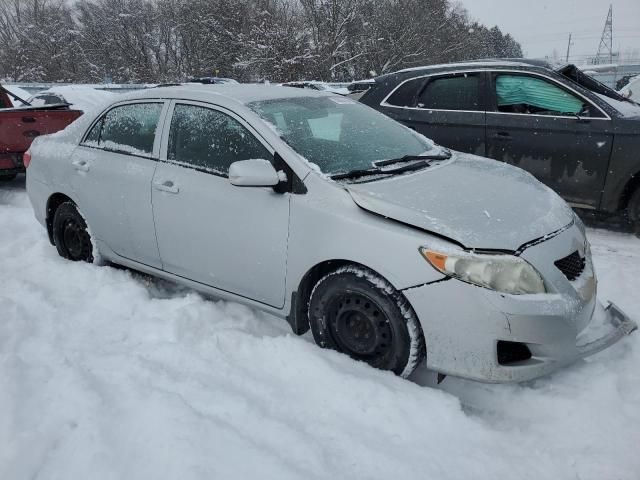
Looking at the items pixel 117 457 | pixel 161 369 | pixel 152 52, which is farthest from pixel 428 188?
pixel 152 52

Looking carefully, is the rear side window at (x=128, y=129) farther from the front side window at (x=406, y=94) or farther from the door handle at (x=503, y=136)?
the door handle at (x=503, y=136)

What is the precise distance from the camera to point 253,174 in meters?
2.67

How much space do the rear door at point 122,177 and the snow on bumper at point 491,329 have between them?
6.79 ft

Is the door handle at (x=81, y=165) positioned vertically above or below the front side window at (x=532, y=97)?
below

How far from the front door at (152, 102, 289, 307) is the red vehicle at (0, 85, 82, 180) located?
4711 millimetres

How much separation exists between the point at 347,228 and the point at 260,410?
1.00m

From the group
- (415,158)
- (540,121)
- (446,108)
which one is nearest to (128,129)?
(415,158)

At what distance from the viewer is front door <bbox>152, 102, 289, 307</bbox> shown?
2857mm

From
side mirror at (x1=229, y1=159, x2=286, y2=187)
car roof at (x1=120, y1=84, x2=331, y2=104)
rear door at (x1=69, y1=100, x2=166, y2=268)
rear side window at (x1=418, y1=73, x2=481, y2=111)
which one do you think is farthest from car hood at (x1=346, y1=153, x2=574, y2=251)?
rear side window at (x1=418, y1=73, x2=481, y2=111)

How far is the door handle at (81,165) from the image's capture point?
383cm

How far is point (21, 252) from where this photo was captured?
460cm

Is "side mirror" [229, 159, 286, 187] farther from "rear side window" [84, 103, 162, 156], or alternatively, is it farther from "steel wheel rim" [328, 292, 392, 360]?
"rear side window" [84, 103, 162, 156]

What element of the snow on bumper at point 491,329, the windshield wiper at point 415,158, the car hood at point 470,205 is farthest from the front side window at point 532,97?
the snow on bumper at point 491,329

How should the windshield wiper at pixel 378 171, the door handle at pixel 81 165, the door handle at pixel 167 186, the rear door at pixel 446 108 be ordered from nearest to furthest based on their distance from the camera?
1. the windshield wiper at pixel 378 171
2. the door handle at pixel 167 186
3. the door handle at pixel 81 165
4. the rear door at pixel 446 108
